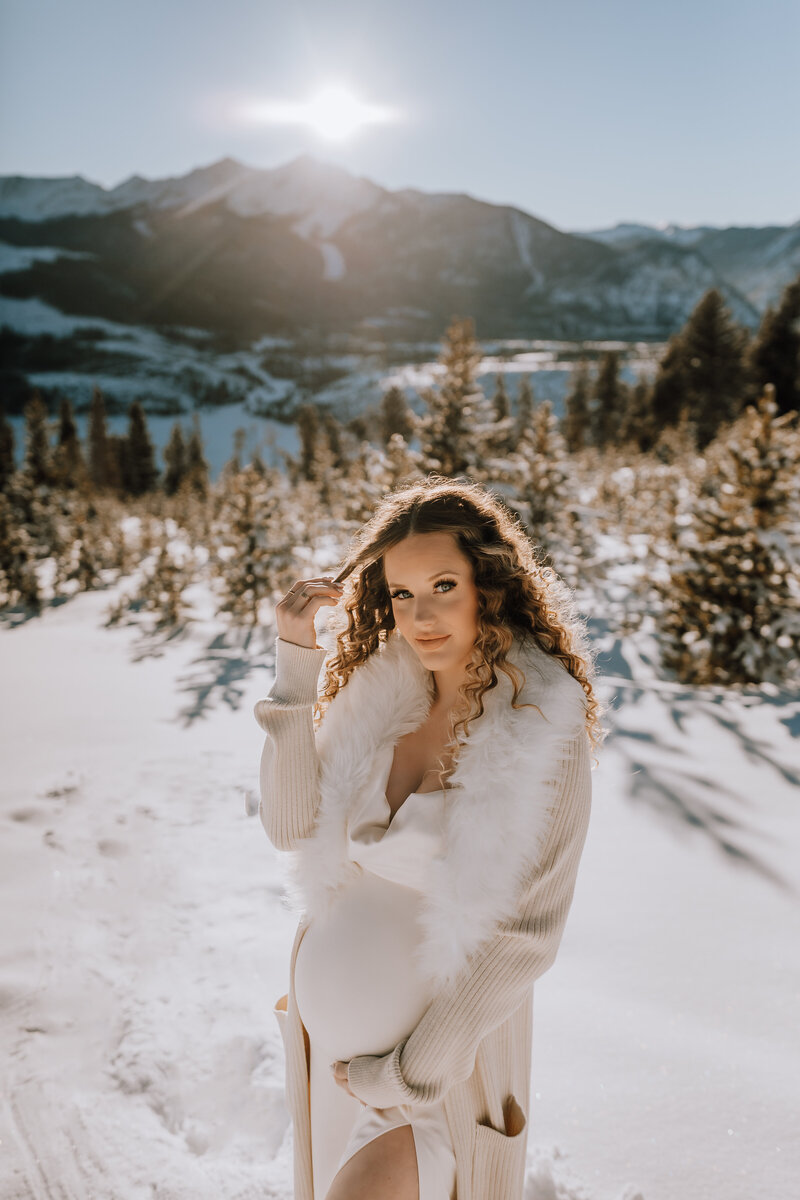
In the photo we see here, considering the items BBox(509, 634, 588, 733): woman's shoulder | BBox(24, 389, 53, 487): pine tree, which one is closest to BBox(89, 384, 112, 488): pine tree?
BBox(24, 389, 53, 487): pine tree

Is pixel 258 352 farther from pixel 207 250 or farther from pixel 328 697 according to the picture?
pixel 328 697

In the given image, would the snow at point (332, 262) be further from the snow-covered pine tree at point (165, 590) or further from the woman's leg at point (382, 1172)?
the woman's leg at point (382, 1172)

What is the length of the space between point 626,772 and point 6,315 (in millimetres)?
143920

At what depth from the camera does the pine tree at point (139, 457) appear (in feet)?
138

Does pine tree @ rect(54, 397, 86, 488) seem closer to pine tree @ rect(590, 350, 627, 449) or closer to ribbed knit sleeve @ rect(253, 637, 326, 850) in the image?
ribbed knit sleeve @ rect(253, 637, 326, 850)

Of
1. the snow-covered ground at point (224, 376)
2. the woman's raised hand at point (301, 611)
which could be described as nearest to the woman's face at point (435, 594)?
the woman's raised hand at point (301, 611)

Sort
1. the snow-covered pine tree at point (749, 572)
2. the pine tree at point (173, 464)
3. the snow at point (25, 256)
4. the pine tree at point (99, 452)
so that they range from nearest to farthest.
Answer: the snow-covered pine tree at point (749, 572) → the pine tree at point (173, 464) → the pine tree at point (99, 452) → the snow at point (25, 256)

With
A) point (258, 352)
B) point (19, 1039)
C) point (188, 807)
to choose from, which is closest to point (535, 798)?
point (19, 1039)

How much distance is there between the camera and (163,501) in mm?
25594

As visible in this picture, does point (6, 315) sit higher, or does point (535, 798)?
point (6, 315)

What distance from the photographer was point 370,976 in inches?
51.0

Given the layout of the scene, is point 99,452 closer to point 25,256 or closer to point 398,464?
point 398,464

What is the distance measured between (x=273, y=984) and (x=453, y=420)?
8.93 m

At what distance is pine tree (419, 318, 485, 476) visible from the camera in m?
9.79
